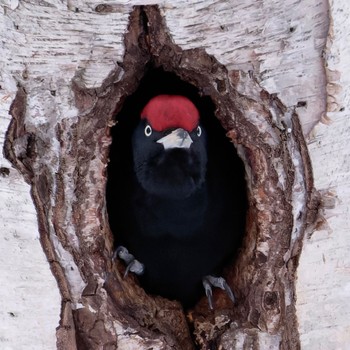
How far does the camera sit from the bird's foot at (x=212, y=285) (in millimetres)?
2845

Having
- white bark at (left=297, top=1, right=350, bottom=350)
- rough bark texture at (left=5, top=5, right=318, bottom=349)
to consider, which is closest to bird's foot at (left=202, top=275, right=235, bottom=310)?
rough bark texture at (left=5, top=5, right=318, bottom=349)

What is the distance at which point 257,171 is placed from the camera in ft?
8.16

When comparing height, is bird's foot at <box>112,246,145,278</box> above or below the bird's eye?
below

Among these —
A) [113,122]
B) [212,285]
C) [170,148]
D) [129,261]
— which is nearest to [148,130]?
[170,148]

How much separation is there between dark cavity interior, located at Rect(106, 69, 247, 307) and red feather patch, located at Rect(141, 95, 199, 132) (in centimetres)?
27

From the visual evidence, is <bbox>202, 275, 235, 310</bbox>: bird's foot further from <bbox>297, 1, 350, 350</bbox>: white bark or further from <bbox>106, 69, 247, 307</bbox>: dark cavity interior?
<bbox>297, 1, 350, 350</bbox>: white bark

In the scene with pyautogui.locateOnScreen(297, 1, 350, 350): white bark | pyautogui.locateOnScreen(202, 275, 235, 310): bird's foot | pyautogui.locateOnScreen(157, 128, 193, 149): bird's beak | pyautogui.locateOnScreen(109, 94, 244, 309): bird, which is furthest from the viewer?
pyautogui.locateOnScreen(109, 94, 244, 309): bird

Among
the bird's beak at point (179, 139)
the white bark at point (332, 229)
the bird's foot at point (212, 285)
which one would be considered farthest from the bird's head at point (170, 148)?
the white bark at point (332, 229)

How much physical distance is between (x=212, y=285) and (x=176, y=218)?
35 centimetres

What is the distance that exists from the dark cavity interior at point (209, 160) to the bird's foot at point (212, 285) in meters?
0.06

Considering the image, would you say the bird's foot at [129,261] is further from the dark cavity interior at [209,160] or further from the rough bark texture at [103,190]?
the rough bark texture at [103,190]

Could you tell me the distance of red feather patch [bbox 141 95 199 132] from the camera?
2.68m

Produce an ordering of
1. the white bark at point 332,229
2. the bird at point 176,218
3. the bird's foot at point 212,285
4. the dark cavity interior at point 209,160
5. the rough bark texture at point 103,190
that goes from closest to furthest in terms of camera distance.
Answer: the white bark at point 332,229
the rough bark texture at point 103,190
the bird's foot at point 212,285
the bird at point 176,218
the dark cavity interior at point 209,160

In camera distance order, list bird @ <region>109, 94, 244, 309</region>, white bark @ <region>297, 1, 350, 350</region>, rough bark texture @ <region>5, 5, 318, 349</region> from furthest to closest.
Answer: bird @ <region>109, 94, 244, 309</region>
rough bark texture @ <region>5, 5, 318, 349</region>
white bark @ <region>297, 1, 350, 350</region>
